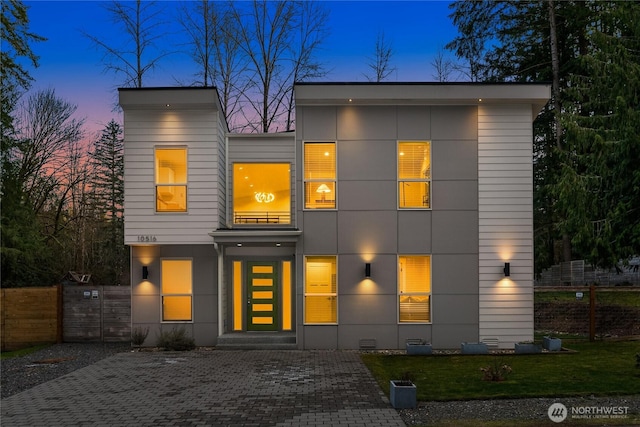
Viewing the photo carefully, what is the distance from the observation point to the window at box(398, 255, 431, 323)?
13219 millimetres

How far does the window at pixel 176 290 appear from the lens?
13695mm

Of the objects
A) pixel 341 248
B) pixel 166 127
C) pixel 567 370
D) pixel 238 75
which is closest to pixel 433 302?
pixel 341 248

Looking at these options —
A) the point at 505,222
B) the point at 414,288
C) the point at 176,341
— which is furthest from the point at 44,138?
the point at 505,222

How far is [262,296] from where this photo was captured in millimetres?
14312

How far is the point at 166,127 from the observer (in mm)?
13555

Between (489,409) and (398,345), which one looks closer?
(489,409)

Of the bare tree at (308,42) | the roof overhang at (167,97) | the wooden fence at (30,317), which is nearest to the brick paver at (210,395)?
the wooden fence at (30,317)

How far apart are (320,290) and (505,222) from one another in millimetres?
5352

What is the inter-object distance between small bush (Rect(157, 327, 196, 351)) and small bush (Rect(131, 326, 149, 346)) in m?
0.50

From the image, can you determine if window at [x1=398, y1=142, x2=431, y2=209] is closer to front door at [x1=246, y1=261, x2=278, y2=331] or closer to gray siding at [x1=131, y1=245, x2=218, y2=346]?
front door at [x1=246, y1=261, x2=278, y2=331]

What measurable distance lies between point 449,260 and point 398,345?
267 cm

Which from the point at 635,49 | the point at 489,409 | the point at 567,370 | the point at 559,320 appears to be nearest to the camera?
the point at 489,409

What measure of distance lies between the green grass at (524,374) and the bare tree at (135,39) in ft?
57.5

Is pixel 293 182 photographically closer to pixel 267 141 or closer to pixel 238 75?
pixel 267 141
